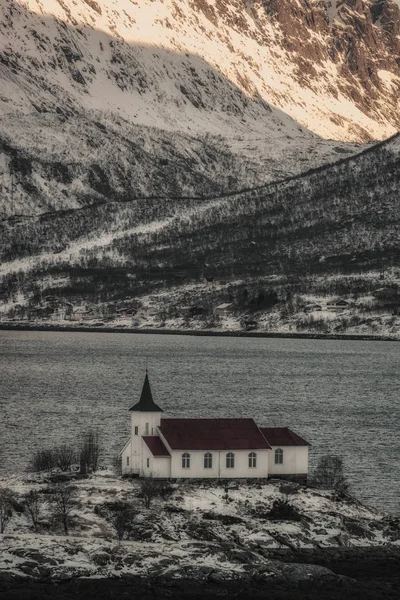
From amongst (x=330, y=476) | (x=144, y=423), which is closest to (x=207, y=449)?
(x=144, y=423)

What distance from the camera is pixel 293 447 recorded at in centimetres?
8375

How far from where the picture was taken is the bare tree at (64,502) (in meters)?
72.6

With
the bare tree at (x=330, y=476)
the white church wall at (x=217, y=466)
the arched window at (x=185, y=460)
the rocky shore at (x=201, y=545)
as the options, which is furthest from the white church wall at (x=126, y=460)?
the bare tree at (x=330, y=476)

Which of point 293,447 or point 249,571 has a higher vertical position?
point 293,447

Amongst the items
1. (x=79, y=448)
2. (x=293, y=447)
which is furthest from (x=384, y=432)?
(x=293, y=447)

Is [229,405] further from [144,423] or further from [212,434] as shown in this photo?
[212,434]

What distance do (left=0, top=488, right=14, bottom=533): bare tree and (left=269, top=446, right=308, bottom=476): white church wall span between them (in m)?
15.1

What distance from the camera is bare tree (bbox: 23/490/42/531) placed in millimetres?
72562

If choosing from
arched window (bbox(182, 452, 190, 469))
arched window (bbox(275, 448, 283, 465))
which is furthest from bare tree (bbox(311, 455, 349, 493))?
arched window (bbox(182, 452, 190, 469))

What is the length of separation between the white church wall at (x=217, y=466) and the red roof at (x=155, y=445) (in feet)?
2.79

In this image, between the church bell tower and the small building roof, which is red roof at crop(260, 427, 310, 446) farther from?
the small building roof

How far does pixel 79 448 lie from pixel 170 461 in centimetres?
2198

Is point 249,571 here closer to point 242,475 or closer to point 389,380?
point 242,475

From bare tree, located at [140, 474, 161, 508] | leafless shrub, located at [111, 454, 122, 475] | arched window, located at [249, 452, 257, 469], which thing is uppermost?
arched window, located at [249, 452, 257, 469]
